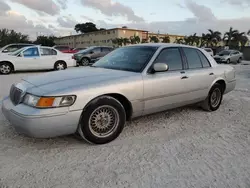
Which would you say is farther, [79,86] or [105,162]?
[79,86]

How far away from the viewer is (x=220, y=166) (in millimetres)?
2838

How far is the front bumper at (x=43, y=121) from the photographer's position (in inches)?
113

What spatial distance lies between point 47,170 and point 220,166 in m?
2.09

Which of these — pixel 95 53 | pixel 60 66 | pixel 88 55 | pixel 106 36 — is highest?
pixel 106 36

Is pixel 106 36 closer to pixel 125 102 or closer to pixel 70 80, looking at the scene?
pixel 125 102

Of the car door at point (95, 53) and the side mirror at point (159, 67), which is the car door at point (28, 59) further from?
the side mirror at point (159, 67)

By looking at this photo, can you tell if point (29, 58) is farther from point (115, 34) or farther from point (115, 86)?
point (115, 34)

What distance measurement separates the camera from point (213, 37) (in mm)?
56406

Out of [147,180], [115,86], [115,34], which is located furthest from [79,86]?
[115,34]

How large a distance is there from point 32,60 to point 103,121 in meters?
9.83

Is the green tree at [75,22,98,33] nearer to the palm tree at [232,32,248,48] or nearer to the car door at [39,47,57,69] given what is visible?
the palm tree at [232,32,248,48]

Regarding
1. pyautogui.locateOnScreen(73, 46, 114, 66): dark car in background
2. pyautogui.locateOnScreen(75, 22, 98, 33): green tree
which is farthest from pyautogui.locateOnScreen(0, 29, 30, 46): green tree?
pyautogui.locateOnScreen(73, 46, 114, 66): dark car in background

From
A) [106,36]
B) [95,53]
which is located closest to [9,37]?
[106,36]

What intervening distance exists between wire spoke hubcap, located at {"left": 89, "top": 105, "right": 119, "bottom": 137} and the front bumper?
281 millimetres
